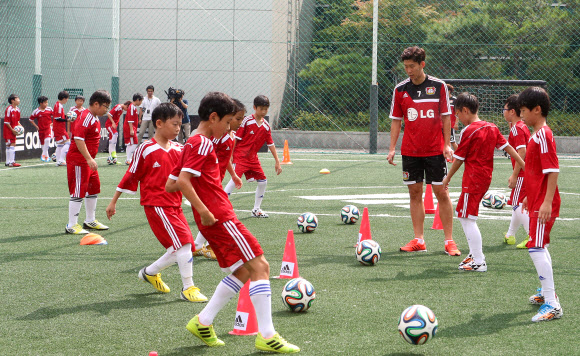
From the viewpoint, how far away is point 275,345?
172 inches

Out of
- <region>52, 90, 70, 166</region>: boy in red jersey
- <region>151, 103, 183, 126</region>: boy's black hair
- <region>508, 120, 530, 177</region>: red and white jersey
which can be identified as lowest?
<region>52, 90, 70, 166</region>: boy in red jersey

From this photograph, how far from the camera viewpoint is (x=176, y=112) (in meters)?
6.20

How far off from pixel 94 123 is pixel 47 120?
39.7 feet

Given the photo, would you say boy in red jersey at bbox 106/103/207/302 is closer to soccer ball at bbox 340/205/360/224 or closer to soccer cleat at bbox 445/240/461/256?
soccer cleat at bbox 445/240/461/256

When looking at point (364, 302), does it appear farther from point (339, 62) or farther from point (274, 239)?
point (339, 62)

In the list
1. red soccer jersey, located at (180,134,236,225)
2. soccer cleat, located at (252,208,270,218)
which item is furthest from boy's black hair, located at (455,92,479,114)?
soccer cleat, located at (252,208,270,218)

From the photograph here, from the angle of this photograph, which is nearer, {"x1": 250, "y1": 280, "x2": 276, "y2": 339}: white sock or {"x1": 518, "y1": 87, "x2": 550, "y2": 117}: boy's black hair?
{"x1": 250, "y1": 280, "x2": 276, "y2": 339}: white sock

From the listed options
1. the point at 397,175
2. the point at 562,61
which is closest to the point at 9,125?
the point at 397,175

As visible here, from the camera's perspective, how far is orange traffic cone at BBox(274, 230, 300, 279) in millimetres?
6207

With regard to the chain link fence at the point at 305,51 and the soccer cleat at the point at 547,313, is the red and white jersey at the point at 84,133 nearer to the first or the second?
the soccer cleat at the point at 547,313

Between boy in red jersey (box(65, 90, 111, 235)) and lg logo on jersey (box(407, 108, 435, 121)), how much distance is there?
3798mm

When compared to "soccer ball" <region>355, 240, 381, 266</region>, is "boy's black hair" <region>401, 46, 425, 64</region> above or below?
above

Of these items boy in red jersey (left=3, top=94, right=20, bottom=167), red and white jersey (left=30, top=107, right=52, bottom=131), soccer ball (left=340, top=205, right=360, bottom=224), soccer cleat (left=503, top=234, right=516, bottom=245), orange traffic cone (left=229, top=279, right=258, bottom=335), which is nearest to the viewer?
orange traffic cone (left=229, top=279, right=258, bottom=335)

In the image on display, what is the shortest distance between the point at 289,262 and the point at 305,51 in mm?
21698
